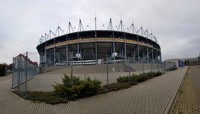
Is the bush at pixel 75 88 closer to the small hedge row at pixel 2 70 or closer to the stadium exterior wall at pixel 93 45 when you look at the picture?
the small hedge row at pixel 2 70

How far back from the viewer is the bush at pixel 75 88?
7.85 metres

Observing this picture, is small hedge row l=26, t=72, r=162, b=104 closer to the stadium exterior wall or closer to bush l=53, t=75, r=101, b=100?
bush l=53, t=75, r=101, b=100

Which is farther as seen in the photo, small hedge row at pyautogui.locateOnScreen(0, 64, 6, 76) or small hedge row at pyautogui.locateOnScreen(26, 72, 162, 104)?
small hedge row at pyautogui.locateOnScreen(0, 64, 6, 76)

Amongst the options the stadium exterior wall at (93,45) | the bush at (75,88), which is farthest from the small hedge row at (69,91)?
the stadium exterior wall at (93,45)

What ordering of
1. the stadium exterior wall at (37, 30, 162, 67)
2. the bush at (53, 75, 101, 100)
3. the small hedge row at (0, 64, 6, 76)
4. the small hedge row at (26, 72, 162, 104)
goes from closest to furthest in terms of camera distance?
the small hedge row at (26, 72, 162, 104) → the bush at (53, 75, 101, 100) → the small hedge row at (0, 64, 6, 76) → the stadium exterior wall at (37, 30, 162, 67)

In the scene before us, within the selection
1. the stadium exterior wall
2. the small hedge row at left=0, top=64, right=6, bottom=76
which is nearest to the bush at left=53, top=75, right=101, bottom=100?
the small hedge row at left=0, top=64, right=6, bottom=76

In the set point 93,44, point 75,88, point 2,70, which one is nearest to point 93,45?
point 93,44

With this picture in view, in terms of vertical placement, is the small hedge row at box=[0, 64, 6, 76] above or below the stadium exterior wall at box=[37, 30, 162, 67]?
below

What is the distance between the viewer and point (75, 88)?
25.8ft

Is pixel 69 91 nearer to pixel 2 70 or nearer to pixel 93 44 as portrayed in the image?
pixel 2 70

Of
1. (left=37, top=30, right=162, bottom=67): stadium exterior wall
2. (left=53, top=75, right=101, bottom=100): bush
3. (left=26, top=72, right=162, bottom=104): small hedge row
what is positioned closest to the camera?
(left=26, top=72, right=162, bottom=104): small hedge row

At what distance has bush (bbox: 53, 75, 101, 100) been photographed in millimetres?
7846

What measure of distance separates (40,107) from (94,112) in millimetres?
2136

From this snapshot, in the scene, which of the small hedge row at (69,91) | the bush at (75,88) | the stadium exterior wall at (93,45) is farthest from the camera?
the stadium exterior wall at (93,45)
